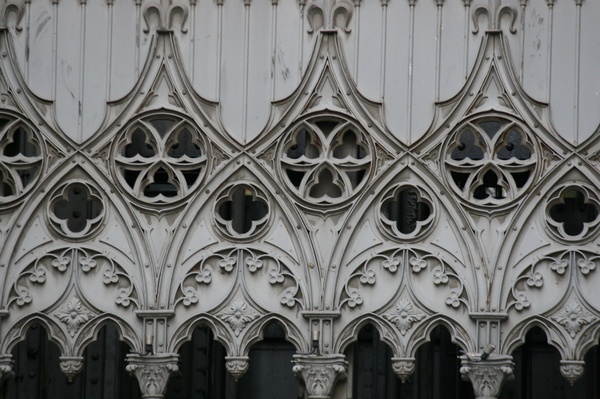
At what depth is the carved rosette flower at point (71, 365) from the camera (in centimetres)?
2353

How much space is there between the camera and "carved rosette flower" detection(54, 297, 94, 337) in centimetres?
2353

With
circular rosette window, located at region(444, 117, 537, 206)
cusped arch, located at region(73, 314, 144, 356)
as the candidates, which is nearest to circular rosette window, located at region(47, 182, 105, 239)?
cusped arch, located at region(73, 314, 144, 356)

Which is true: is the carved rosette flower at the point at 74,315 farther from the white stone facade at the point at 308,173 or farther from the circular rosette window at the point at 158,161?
the circular rosette window at the point at 158,161

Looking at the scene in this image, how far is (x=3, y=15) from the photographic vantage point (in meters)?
24.2

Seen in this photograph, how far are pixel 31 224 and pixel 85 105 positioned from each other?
156 centimetres

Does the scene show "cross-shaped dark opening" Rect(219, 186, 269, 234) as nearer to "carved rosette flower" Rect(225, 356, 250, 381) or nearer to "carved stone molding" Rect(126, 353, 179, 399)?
"carved rosette flower" Rect(225, 356, 250, 381)

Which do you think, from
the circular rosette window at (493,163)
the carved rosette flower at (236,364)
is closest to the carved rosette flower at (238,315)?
the carved rosette flower at (236,364)

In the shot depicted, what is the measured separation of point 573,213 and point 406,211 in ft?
7.05

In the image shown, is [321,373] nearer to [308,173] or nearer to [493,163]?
[308,173]

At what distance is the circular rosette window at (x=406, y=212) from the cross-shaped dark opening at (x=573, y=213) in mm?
1636

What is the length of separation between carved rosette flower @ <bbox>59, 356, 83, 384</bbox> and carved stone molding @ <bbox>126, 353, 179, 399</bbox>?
0.66m

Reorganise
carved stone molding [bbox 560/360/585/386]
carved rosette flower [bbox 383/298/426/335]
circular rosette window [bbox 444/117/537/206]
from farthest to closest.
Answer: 1. circular rosette window [bbox 444/117/537/206]
2. carved rosette flower [bbox 383/298/426/335]
3. carved stone molding [bbox 560/360/585/386]

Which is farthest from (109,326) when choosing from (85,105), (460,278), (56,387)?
(460,278)

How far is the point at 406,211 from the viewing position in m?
25.6
